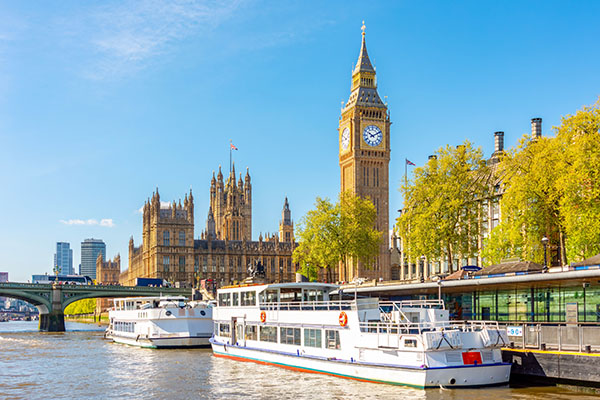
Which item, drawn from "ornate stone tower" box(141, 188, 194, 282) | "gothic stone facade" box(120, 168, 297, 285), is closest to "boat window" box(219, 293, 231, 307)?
"gothic stone facade" box(120, 168, 297, 285)

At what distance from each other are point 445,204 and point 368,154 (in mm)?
62297

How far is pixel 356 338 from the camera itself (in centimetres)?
3728

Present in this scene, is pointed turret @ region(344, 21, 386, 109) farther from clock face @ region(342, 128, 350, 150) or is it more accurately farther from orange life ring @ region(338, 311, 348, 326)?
orange life ring @ region(338, 311, 348, 326)

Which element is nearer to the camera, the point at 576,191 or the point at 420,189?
the point at 576,191

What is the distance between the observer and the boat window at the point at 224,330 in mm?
52094

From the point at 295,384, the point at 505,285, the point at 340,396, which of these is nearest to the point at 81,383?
the point at 295,384

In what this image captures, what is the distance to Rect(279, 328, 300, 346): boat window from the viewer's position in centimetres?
4322

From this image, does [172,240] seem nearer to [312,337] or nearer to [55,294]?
[55,294]

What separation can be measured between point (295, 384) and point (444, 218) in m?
30.8

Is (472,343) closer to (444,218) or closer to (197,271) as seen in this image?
(444,218)

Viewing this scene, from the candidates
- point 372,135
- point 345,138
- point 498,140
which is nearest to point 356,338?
point 498,140

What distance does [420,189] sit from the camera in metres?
64.2

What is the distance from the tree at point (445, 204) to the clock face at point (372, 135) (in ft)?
190

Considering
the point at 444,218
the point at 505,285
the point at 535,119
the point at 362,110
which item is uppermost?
the point at 362,110
